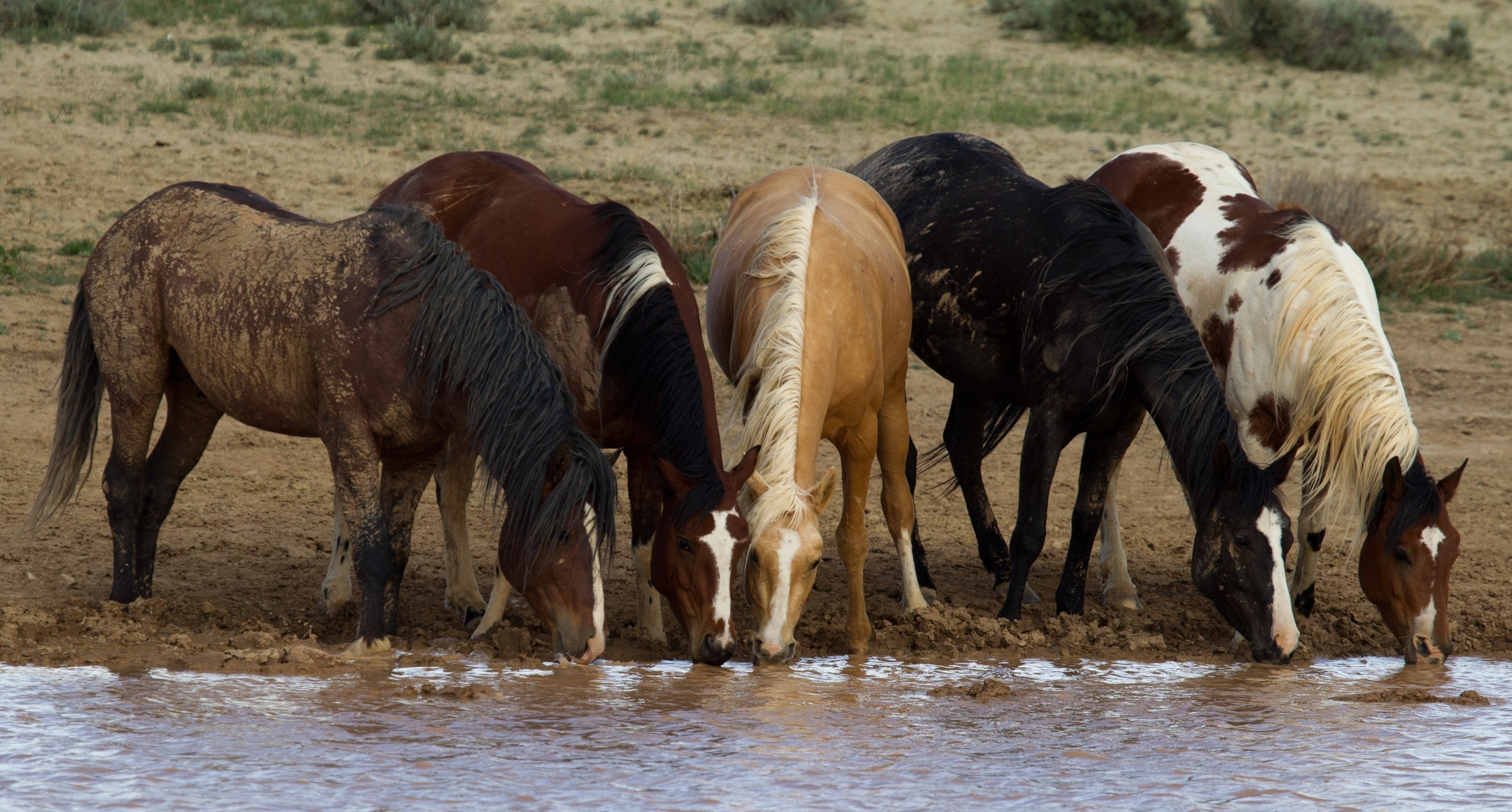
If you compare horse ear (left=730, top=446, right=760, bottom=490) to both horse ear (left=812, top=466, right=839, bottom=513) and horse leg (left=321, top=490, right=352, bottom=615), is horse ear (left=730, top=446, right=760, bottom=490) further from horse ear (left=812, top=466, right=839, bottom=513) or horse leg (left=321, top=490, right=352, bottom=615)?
horse leg (left=321, top=490, right=352, bottom=615)

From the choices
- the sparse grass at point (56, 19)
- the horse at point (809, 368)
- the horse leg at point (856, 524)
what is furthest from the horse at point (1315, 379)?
the sparse grass at point (56, 19)

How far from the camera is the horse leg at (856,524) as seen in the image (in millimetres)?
5363

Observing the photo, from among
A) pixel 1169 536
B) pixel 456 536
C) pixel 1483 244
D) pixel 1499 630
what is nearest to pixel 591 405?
pixel 456 536

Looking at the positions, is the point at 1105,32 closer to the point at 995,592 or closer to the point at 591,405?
the point at 995,592

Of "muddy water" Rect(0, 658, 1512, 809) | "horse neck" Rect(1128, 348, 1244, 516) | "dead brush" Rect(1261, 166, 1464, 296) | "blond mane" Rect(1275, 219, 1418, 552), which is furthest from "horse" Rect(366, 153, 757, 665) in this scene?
"dead brush" Rect(1261, 166, 1464, 296)

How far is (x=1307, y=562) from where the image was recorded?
5965 mm

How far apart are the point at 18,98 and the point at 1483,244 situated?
39.7 ft

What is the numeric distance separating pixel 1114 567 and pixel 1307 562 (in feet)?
2.56

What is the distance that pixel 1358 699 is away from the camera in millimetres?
4887

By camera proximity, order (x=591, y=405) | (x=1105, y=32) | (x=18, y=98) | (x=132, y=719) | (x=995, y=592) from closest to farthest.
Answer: (x=132, y=719) < (x=591, y=405) < (x=995, y=592) < (x=18, y=98) < (x=1105, y=32)

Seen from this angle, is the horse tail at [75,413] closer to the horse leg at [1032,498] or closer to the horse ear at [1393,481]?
the horse leg at [1032,498]

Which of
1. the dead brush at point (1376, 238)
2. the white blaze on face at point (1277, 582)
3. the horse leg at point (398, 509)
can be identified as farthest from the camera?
the dead brush at point (1376, 238)

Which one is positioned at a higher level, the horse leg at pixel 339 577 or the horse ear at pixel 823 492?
the horse ear at pixel 823 492

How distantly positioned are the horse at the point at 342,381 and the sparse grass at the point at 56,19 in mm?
9451
